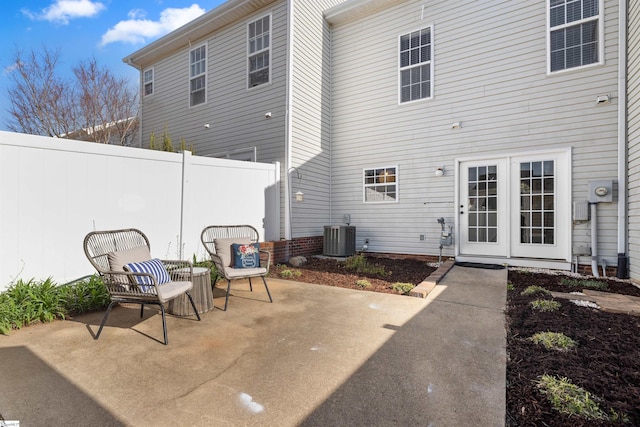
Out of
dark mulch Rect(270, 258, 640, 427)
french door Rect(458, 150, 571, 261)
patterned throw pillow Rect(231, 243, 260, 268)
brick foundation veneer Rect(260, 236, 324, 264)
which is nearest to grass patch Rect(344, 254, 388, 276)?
brick foundation veneer Rect(260, 236, 324, 264)

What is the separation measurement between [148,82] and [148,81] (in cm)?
4

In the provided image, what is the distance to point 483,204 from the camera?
6250 mm

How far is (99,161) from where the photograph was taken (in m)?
4.11

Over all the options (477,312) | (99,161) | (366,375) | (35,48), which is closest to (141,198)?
(99,161)

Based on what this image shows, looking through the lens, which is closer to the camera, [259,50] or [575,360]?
[575,360]

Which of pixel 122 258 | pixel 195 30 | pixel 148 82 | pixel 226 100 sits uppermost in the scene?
pixel 195 30

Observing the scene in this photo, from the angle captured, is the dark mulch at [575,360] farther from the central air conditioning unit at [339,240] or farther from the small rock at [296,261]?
the small rock at [296,261]

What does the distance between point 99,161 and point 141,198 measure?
0.70 meters

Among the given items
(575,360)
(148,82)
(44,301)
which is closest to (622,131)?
(575,360)

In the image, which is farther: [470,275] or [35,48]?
[35,48]

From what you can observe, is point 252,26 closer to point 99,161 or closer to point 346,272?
point 99,161

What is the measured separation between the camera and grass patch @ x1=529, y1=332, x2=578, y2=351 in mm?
2480

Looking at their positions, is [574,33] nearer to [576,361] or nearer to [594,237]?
[594,237]

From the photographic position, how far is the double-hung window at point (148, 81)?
980cm
